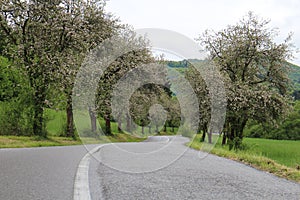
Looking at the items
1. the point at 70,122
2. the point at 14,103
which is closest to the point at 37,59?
the point at 14,103

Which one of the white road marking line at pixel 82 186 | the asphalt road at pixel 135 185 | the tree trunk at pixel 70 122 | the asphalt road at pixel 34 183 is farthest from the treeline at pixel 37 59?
the white road marking line at pixel 82 186

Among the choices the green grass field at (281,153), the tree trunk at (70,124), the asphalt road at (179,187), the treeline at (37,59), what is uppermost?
the treeline at (37,59)

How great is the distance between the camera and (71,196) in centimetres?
417

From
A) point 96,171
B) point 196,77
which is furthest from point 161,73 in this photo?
point 96,171

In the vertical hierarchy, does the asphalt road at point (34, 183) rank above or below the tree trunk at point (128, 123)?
below

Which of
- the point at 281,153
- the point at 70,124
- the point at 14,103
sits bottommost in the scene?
the point at 281,153

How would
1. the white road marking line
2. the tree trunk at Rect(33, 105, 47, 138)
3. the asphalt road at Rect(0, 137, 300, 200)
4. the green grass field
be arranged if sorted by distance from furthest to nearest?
the tree trunk at Rect(33, 105, 47, 138)
the green grass field
the asphalt road at Rect(0, 137, 300, 200)
the white road marking line

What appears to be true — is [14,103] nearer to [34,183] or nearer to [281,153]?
[281,153]

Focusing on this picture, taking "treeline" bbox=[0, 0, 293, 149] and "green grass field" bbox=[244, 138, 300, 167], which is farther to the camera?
"treeline" bbox=[0, 0, 293, 149]

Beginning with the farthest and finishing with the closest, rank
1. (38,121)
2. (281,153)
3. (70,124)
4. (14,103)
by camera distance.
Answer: (70,124), (281,153), (38,121), (14,103)

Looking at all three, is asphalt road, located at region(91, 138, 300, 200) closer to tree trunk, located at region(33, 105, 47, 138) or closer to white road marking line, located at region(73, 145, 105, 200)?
white road marking line, located at region(73, 145, 105, 200)

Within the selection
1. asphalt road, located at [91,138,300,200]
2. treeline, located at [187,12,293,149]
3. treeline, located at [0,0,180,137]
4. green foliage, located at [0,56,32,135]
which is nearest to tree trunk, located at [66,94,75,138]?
treeline, located at [0,0,180,137]

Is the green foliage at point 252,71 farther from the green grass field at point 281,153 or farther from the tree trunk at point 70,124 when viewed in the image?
the tree trunk at point 70,124

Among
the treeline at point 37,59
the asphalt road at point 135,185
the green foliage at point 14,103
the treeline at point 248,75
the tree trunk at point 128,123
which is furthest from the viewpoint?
the tree trunk at point 128,123
